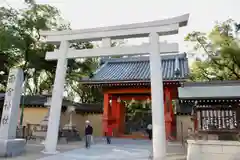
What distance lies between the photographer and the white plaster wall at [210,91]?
388 inches

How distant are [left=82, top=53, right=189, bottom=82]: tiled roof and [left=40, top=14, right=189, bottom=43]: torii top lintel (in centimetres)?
545

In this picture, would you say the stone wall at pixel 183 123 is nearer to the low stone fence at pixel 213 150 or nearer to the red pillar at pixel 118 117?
the red pillar at pixel 118 117

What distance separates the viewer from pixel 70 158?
8391mm

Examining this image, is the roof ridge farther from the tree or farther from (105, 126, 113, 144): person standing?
(105, 126, 113, 144): person standing

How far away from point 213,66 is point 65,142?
1435 cm

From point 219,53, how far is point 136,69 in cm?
709

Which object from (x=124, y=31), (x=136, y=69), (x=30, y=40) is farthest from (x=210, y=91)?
(x=30, y=40)

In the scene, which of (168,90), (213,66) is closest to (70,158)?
(168,90)

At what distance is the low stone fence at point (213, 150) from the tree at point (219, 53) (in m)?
10.6

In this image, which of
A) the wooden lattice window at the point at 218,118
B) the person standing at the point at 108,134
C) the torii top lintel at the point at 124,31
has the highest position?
the torii top lintel at the point at 124,31

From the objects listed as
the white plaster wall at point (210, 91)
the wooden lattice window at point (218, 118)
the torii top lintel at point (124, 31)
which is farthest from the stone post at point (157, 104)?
the wooden lattice window at point (218, 118)

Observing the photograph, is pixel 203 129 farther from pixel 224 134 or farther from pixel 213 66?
pixel 213 66

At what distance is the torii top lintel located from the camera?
29.8ft

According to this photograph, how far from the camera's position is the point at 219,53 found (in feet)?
62.6
